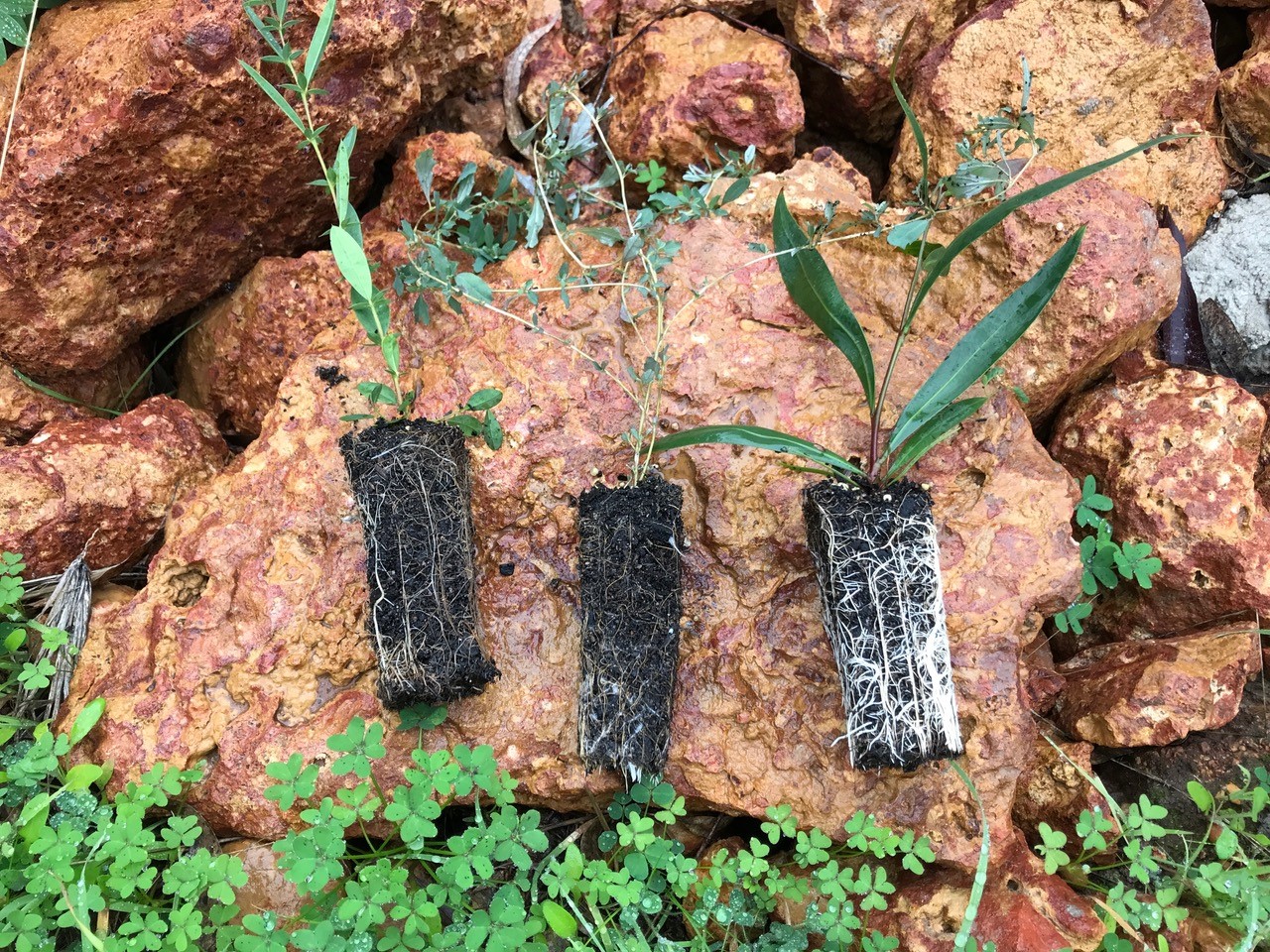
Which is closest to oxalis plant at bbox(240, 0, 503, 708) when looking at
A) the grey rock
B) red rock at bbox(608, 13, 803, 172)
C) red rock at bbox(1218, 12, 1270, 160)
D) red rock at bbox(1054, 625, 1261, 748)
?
red rock at bbox(608, 13, 803, 172)

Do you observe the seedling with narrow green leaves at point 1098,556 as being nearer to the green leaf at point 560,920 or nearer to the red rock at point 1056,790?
the red rock at point 1056,790

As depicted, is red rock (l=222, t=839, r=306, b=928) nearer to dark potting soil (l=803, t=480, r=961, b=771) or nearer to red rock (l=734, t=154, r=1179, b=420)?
dark potting soil (l=803, t=480, r=961, b=771)

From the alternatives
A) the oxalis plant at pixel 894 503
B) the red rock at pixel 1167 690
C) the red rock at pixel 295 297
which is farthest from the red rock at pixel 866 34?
the red rock at pixel 1167 690

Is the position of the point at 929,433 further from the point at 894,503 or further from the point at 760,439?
the point at 760,439

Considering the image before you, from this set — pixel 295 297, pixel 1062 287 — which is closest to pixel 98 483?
pixel 295 297

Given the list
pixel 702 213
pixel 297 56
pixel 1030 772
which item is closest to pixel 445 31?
pixel 297 56

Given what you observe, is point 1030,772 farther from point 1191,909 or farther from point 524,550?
point 524,550
